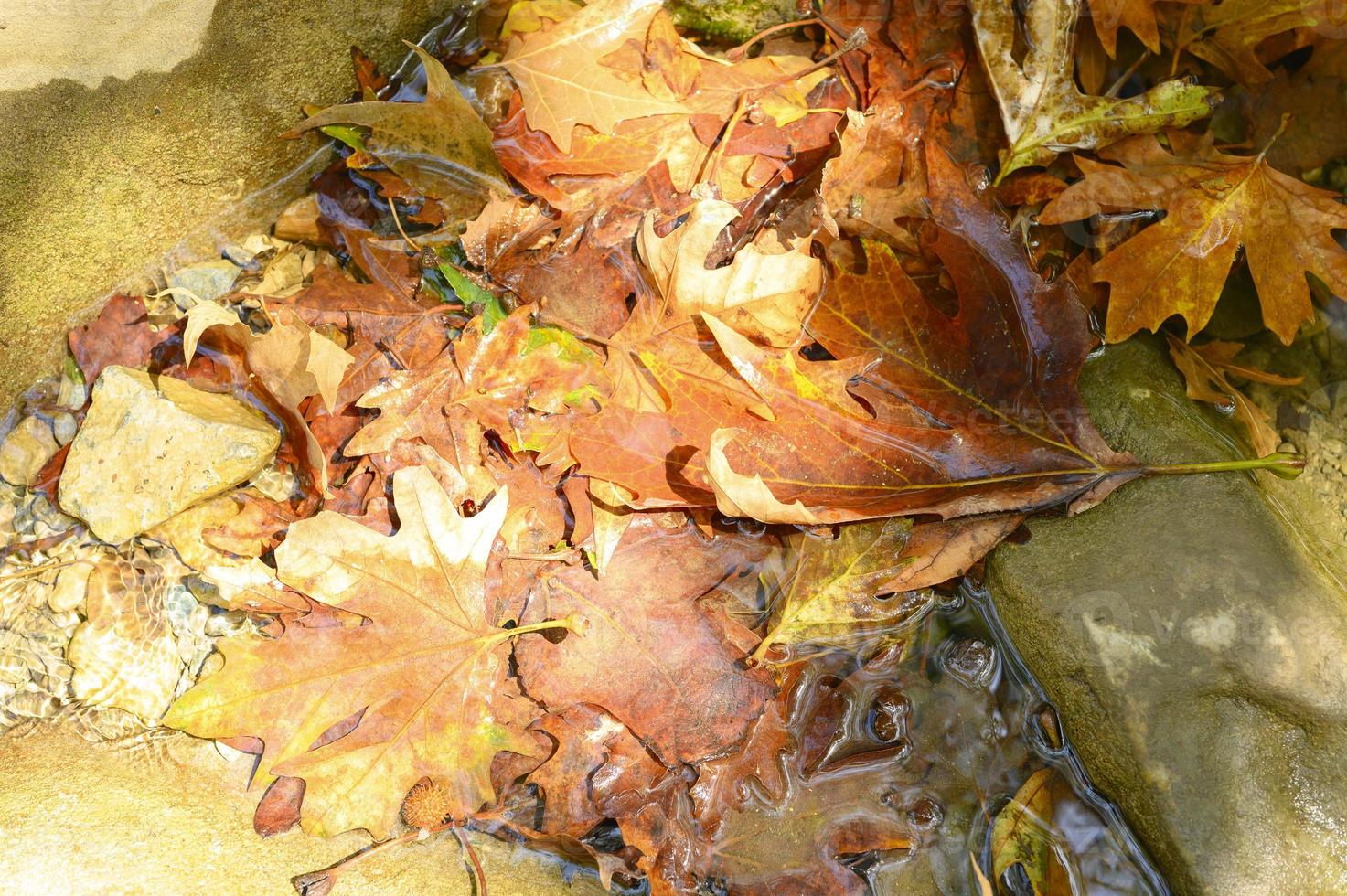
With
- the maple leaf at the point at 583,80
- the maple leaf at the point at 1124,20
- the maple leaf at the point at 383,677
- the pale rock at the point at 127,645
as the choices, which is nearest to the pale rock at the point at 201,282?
the pale rock at the point at 127,645

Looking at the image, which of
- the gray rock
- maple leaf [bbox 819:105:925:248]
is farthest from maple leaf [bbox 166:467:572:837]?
the gray rock

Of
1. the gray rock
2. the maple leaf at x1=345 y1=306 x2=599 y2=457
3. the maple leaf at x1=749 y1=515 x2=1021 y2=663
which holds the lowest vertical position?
the gray rock

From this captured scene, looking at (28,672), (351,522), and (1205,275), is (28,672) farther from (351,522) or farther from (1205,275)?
(1205,275)

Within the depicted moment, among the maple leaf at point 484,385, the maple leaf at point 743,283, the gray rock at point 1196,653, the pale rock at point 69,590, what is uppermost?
the maple leaf at point 743,283

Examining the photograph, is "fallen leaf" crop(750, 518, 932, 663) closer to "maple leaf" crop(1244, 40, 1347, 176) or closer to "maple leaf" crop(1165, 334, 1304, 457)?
"maple leaf" crop(1165, 334, 1304, 457)

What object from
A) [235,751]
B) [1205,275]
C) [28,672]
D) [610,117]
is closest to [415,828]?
[235,751]

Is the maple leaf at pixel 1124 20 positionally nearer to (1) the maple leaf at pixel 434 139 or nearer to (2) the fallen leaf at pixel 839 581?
(2) the fallen leaf at pixel 839 581
